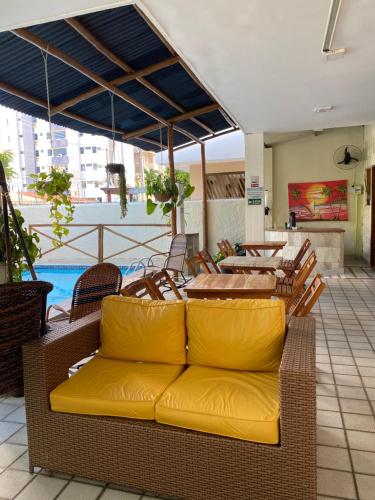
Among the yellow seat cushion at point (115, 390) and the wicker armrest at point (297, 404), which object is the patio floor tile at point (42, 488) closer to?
the yellow seat cushion at point (115, 390)

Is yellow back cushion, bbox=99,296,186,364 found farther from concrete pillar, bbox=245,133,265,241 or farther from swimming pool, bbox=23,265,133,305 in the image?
swimming pool, bbox=23,265,133,305

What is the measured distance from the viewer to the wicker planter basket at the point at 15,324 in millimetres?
2109

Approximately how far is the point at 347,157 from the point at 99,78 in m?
6.57

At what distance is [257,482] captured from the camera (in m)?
1.60

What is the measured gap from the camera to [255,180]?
23.1 ft

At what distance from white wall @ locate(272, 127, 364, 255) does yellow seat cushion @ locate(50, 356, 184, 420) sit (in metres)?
8.06

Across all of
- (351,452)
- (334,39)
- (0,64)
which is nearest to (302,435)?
(351,452)

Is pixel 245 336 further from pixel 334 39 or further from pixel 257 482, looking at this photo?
pixel 334 39

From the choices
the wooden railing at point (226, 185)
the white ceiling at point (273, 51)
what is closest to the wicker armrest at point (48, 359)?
the white ceiling at point (273, 51)

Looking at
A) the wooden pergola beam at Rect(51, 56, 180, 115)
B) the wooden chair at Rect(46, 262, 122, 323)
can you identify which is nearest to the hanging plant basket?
the wooden pergola beam at Rect(51, 56, 180, 115)

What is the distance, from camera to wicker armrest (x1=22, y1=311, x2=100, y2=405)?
1865mm

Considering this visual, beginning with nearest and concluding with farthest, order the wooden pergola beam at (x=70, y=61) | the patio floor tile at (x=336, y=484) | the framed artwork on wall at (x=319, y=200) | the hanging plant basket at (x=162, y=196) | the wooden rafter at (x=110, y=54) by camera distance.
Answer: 1. the patio floor tile at (x=336, y=484)
2. the wooden pergola beam at (x=70, y=61)
3. the wooden rafter at (x=110, y=54)
4. the hanging plant basket at (x=162, y=196)
5. the framed artwork on wall at (x=319, y=200)

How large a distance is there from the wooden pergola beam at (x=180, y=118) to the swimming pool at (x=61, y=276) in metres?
3.06

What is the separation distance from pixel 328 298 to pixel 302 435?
4.16 m
